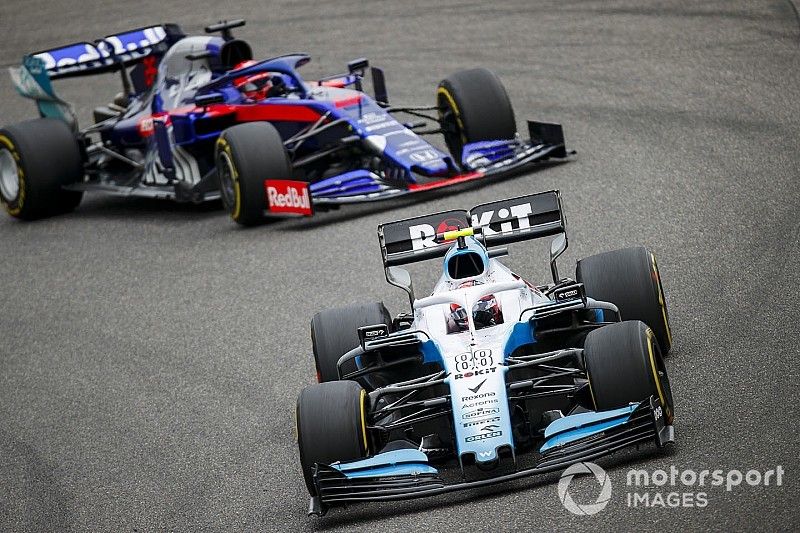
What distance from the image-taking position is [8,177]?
16.0 metres

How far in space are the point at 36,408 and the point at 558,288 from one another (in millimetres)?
4199

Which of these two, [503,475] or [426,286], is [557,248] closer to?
[503,475]

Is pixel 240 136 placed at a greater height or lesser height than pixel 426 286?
greater

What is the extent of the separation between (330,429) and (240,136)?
22.6ft

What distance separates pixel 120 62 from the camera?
15578 mm

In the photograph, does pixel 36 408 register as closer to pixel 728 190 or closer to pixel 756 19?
pixel 728 190

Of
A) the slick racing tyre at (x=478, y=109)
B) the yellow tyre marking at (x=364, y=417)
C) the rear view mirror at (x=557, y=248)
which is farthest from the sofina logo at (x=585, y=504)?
the slick racing tyre at (x=478, y=109)

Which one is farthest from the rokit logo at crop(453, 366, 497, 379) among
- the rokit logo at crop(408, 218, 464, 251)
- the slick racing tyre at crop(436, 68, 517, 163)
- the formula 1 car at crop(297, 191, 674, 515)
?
the slick racing tyre at crop(436, 68, 517, 163)

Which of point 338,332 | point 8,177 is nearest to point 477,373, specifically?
point 338,332

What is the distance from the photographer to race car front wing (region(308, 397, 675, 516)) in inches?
252

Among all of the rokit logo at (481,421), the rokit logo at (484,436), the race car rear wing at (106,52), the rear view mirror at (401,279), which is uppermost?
the race car rear wing at (106,52)

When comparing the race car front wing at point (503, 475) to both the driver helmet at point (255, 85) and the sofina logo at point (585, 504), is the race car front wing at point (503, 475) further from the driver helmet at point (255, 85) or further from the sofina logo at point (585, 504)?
the driver helmet at point (255, 85)

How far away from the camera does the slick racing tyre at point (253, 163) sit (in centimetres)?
1298

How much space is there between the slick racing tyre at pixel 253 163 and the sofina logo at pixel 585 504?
707 centimetres
